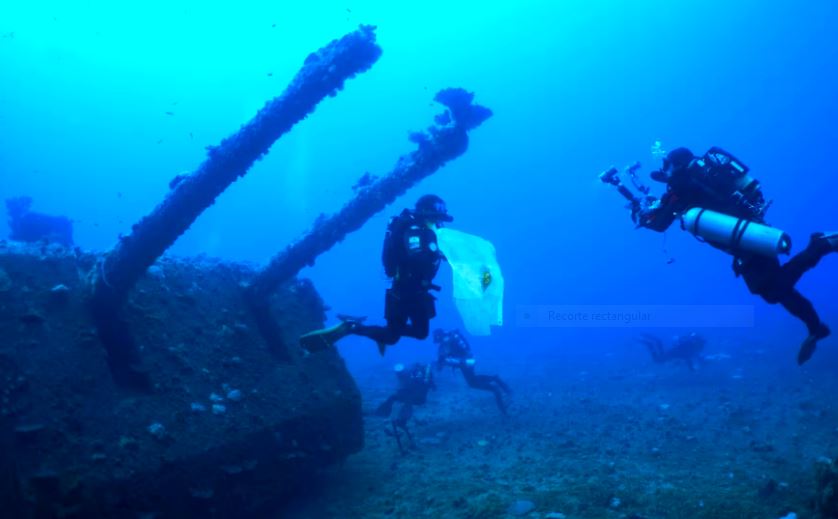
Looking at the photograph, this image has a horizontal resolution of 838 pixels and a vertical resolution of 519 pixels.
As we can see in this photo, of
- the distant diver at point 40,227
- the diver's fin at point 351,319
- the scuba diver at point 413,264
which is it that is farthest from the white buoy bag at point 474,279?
the distant diver at point 40,227

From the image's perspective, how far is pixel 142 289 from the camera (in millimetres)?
7680

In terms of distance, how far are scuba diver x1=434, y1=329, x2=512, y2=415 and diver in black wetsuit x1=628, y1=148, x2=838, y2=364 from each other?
767 cm

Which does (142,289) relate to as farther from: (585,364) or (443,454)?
(585,364)

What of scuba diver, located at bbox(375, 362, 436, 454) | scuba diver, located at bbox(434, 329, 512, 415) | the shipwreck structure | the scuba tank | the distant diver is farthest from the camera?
the distant diver

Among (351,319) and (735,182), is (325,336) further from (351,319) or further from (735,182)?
(735,182)

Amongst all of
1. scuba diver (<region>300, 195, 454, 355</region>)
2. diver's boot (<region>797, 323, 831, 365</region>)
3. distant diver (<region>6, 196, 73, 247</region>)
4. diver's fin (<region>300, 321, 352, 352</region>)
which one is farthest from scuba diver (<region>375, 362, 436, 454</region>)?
distant diver (<region>6, 196, 73, 247</region>)

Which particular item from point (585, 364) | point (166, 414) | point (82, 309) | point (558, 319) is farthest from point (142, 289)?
point (558, 319)

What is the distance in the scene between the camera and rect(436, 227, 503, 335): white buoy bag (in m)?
5.17

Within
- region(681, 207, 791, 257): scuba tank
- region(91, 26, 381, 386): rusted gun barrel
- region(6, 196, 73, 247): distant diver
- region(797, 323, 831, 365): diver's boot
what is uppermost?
region(6, 196, 73, 247): distant diver

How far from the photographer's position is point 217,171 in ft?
23.6

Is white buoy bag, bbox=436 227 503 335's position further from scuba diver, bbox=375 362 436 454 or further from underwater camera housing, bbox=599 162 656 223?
scuba diver, bbox=375 362 436 454

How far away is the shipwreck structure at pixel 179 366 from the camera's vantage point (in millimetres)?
5285

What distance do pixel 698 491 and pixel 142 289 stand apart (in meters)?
8.66

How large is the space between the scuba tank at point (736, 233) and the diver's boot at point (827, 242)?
718 millimetres
